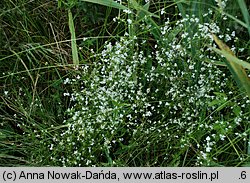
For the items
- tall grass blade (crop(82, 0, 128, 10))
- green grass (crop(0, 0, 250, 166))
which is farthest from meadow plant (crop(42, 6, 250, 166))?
tall grass blade (crop(82, 0, 128, 10))

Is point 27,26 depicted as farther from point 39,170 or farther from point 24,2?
point 39,170

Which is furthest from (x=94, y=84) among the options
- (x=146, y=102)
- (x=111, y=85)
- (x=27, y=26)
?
(x=27, y=26)

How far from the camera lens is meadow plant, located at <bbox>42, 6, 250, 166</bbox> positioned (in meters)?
2.23

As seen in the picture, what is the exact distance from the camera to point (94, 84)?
2.28 m

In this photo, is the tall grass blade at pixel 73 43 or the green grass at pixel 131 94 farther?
the tall grass blade at pixel 73 43

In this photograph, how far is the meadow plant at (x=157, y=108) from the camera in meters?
2.23

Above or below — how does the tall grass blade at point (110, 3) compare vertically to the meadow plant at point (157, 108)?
above

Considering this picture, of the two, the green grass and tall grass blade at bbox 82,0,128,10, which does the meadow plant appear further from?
tall grass blade at bbox 82,0,128,10

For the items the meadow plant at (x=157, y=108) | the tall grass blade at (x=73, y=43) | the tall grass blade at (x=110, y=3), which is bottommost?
the meadow plant at (x=157, y=108)

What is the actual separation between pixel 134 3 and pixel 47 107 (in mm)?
591

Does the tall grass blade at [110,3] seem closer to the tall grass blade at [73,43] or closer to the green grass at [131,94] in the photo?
the green grass at [131,94]

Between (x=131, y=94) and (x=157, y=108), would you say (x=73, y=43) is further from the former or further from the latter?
(x=157, y=108)

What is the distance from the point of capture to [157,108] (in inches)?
94.9

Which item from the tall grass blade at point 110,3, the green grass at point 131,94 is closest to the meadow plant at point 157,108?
the green grass at point 131,94
